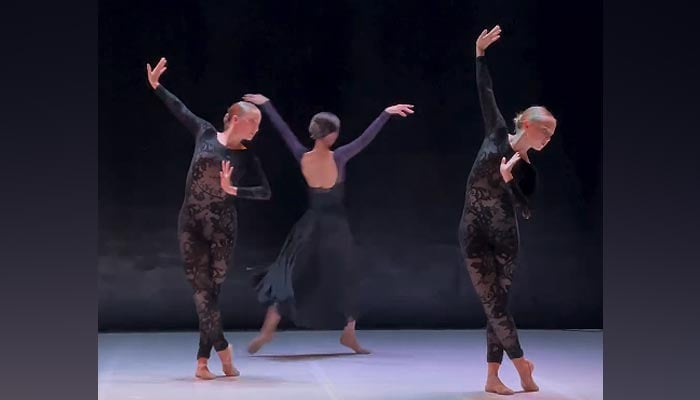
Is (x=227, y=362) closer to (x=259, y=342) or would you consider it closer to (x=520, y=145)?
(x=259, y=342)

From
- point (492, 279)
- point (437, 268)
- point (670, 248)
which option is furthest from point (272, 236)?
point (670, 248)

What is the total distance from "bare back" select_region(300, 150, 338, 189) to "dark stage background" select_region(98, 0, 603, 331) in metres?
1.06

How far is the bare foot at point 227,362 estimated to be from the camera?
20.4ft

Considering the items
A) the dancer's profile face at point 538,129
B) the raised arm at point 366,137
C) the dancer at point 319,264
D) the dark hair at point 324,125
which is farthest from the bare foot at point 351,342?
the dancer's profile face at point 538,129

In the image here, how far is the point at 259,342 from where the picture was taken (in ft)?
23.6

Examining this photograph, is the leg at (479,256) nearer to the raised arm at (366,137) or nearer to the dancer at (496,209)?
the dancer at (496,209)

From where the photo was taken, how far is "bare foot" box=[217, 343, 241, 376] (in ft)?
20.4

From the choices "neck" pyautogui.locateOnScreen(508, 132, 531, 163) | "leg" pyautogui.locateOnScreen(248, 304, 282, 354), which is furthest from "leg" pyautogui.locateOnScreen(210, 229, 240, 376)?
"neck" pyautogui.locateOnScreen(508, 132, 531, 163)

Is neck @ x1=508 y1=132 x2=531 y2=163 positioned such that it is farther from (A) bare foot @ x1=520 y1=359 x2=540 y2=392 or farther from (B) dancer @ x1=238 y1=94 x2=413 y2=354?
(B) dancer @ x1=238 y1=94 x2=413 y2=354

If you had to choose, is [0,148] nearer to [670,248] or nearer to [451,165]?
[670,248]

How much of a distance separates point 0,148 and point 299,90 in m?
5.82

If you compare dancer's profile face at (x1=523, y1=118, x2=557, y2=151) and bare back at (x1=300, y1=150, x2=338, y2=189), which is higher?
dancer's profile face at (x1=523, y1=118, x2=557, y2=151)

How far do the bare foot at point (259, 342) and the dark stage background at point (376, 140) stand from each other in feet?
3.91

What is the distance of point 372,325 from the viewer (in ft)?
28.1
